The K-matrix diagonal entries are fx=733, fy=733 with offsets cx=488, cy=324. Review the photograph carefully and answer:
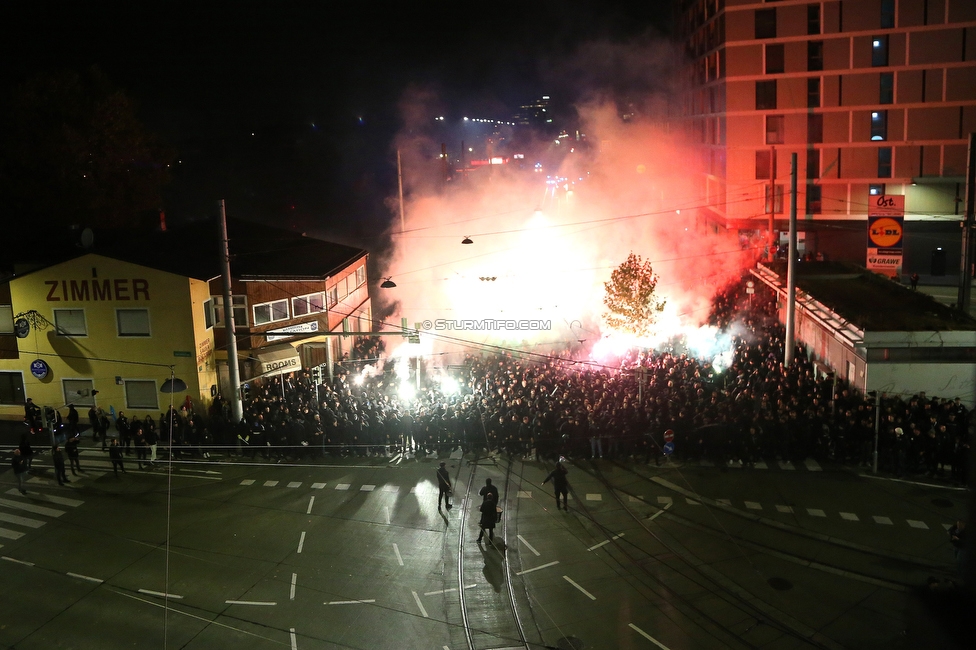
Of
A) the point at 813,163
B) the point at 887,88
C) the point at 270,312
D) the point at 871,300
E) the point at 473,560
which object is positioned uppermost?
the point at 887,88

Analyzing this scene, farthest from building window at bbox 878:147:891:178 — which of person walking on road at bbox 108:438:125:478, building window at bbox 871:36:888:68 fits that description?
person walking on road at bbox 108:438:125:478

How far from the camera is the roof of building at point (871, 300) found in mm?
17891

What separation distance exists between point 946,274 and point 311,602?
34.7 m

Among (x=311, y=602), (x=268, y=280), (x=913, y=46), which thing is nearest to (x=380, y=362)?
(x=268, y=280)

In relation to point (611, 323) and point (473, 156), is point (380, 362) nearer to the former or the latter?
point (611, 323)

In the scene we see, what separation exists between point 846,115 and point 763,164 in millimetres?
4717

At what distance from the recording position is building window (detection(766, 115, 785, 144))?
40.5 meters

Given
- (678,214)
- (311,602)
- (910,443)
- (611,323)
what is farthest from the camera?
(678,214)

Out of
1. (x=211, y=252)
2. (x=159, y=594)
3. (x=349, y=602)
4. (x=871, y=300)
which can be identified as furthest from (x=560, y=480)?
(x=211, y=252)

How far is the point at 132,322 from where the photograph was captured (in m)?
22.2

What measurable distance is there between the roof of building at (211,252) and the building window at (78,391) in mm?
3694

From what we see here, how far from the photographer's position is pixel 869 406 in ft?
52.2

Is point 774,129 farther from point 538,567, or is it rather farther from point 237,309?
point 538,567

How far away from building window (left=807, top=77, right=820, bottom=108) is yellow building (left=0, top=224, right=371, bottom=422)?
29712mm
